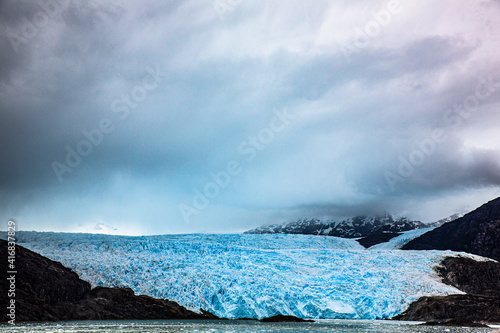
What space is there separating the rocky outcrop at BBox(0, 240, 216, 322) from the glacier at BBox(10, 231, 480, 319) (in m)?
0.99

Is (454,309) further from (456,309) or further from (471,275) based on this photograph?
(471,275)

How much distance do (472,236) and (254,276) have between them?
58.0 meters

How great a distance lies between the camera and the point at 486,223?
275 ft

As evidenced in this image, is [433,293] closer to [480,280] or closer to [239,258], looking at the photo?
[480,280]

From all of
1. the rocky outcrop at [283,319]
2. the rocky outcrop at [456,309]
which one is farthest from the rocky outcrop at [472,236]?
the rocky outcrop at [283,319]

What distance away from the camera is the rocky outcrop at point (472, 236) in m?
80.1

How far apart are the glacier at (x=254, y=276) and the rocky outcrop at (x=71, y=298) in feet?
3.25

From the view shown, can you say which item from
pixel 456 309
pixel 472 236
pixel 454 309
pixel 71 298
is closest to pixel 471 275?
pixel 456 309

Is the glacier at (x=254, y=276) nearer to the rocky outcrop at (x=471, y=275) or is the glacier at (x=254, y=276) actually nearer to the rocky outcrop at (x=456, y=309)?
the rocky outcrop at (x=456, y=309)

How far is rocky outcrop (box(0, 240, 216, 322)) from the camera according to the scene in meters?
36.4

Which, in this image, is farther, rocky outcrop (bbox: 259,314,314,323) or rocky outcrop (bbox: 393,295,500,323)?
rocky outcrop (bbox: 393,295,500,323)

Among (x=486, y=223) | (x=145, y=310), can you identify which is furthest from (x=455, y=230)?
(x=145, y=310)

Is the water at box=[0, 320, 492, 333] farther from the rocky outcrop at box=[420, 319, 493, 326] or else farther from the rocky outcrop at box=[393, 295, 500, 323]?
the rocky outcrop at box=[393, 295, 500, 323]

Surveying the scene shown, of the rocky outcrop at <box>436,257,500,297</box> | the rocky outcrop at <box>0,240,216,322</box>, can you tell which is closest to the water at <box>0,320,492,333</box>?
the rocky outcrop at <box>0,240,216,322</box>
